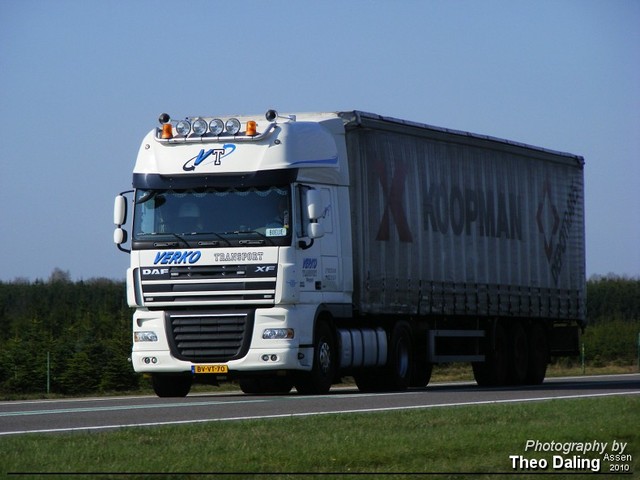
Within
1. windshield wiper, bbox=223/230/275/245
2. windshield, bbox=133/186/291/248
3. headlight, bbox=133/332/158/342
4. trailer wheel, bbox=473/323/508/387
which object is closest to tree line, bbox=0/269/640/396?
trailer wheel, bbox=473/323/508/387

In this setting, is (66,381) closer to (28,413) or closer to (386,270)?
(386,270)

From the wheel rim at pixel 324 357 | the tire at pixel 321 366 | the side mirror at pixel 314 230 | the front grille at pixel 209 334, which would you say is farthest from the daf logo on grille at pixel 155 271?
the wheel rim at pixel 324 357

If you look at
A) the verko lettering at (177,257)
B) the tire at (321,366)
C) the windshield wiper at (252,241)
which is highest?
the windshield wiper at (252,241)

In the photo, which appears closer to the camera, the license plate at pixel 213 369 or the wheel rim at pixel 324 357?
the license plate at pixel 213 369

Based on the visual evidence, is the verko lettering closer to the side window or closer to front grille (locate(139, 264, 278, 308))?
front grille (locate(139, 264, 278, 308))

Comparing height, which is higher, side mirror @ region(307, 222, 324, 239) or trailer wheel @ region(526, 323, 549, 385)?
side mirror @ region(307, 222, 324, 239)

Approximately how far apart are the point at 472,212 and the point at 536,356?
4147 millimetres

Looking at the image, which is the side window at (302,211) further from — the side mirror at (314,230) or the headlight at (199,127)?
the headlight at (199,127)

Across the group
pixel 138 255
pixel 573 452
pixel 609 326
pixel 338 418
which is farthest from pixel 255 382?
pixel 609 326

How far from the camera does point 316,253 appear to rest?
2234cm

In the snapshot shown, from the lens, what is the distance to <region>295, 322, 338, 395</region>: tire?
73.7 ft

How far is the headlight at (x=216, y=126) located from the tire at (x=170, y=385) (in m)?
3.78

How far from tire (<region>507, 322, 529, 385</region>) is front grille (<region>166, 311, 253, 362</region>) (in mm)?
9141

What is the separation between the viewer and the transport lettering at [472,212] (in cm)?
2662
